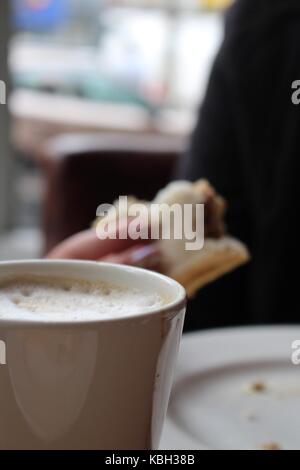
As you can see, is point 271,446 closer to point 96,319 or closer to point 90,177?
point 96,319

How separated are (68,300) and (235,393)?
0.22 metres

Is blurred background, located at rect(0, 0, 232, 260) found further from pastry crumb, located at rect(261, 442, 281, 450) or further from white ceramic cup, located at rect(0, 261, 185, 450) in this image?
white ceramic cup, located at rect(0, 261, 185, 450)

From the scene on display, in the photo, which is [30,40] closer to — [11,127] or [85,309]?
[11,127]

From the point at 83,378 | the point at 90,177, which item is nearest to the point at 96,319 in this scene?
the point at 83,378

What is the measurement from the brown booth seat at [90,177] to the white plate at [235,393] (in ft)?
2.83

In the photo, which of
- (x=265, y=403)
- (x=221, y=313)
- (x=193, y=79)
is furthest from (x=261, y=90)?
(x=193, y=79)

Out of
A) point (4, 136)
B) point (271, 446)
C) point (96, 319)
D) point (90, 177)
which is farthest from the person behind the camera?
point (4, 136)

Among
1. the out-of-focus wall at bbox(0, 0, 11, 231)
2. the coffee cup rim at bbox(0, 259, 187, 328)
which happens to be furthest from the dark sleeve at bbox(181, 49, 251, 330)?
the out-of-focus wall at bbox(0, 0, 11, 231)

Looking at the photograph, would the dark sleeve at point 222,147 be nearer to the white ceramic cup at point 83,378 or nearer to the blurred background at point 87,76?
the white ceramic cup at point 83,378

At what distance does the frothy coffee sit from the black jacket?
0.75 meters

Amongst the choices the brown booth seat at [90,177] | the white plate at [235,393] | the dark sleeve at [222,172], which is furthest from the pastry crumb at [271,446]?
the brown booth seat at [90,177]

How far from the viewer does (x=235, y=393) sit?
1.74 feet

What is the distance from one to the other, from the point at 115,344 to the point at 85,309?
1.4 inches

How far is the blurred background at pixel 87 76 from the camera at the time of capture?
7.95ft
